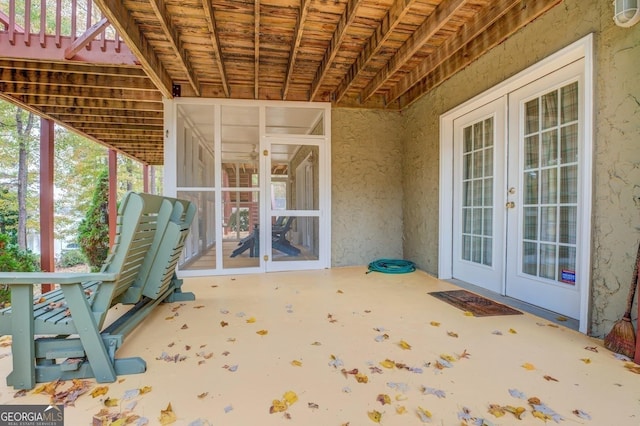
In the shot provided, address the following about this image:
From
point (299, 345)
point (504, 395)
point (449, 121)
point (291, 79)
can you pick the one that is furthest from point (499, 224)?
point (291, 79)

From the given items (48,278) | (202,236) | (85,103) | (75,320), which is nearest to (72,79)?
(85,103)

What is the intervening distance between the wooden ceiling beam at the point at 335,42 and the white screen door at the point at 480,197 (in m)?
1.85

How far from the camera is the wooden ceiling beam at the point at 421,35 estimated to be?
2.69 meters

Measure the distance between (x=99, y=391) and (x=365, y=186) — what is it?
4.28 meters

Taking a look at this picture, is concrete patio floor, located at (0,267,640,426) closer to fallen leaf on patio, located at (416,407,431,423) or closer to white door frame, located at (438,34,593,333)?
fallen leaf on patio, located at (416,407,431,423)

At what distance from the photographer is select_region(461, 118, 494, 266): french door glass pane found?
11.8 feet

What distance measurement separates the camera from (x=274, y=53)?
12.1 ft

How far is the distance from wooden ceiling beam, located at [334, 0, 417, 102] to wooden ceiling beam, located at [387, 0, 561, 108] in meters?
0.73

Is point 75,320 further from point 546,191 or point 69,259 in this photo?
point 69,259

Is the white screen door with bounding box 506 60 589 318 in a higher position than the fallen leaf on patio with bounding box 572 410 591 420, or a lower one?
higher

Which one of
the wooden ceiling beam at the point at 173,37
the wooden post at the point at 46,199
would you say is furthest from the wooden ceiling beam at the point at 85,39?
the wooden post at the point at 46,199

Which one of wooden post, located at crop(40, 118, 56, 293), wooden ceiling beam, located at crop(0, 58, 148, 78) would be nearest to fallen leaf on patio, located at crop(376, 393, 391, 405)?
wooden ceiling beam, located at crop(0, 58, 148, 78)

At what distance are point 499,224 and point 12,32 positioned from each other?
5.68 metres

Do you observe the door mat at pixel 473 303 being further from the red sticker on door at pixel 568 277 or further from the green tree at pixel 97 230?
the green tree at pixel 97 230
